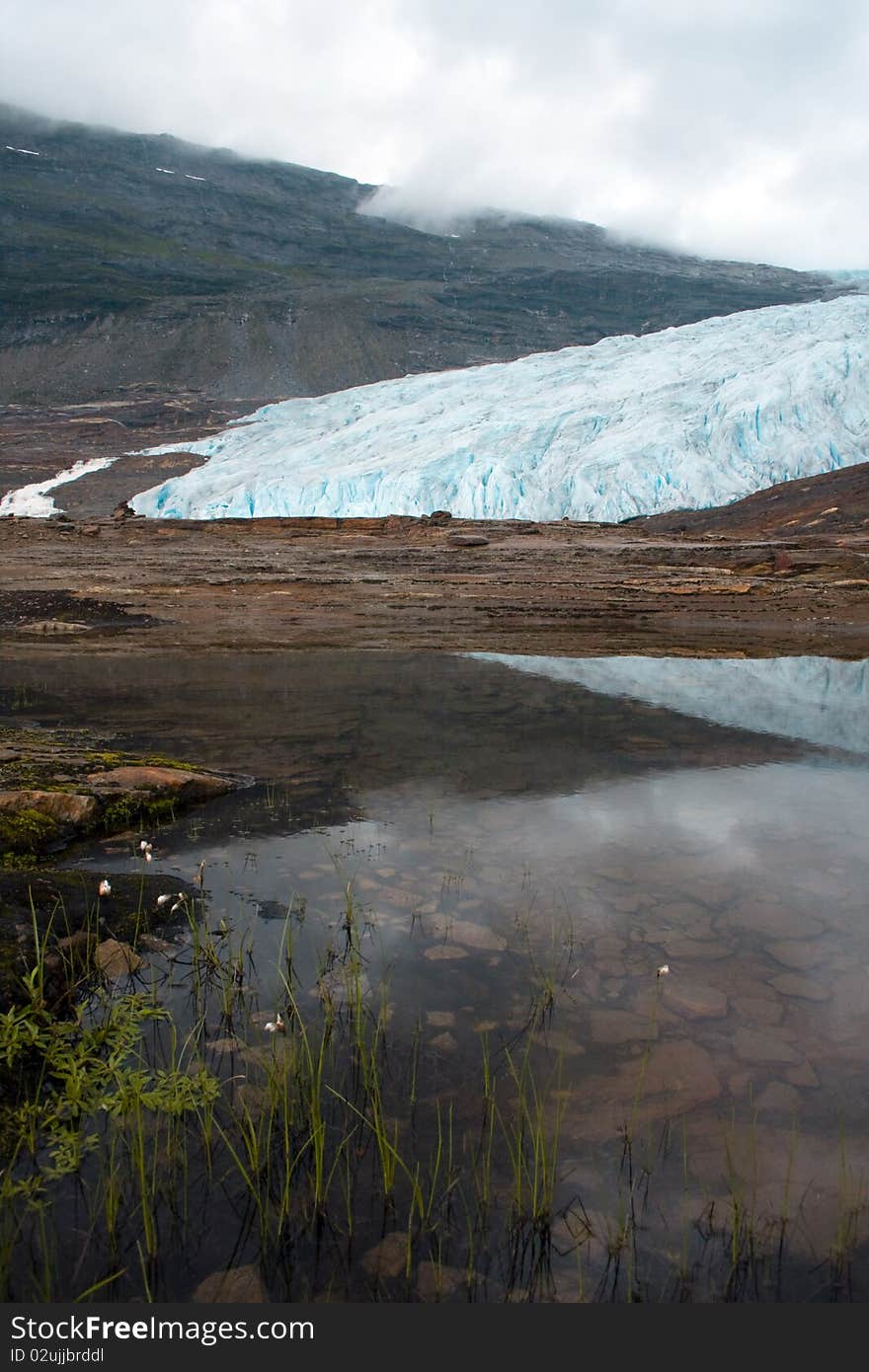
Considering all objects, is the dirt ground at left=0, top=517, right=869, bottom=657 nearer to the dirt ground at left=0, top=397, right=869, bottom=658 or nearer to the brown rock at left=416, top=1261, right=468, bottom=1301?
the dirt ground at left=0, top=397, right=869, bottom=658

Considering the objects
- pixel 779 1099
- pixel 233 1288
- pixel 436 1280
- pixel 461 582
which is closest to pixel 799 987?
pixel 779 1099

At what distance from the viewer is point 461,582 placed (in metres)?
25.0

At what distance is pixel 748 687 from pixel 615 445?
29.9 metres

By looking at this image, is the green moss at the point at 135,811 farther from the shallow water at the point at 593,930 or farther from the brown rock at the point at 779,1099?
the brown rock at the point at 779,1099

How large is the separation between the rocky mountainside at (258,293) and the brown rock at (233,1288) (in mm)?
121076

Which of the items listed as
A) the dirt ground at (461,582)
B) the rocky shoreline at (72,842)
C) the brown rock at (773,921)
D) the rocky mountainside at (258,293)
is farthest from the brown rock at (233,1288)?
the rocky mountainside at (258,293)

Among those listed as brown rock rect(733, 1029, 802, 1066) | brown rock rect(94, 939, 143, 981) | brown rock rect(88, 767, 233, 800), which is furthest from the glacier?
brown rock rect(94, 939, 143, 981)

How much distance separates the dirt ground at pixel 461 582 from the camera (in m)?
17.0

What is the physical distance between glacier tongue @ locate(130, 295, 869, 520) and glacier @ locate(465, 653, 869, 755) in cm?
2693

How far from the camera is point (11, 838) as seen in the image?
559 centimetres

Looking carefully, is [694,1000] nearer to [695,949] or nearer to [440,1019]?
[695,949]

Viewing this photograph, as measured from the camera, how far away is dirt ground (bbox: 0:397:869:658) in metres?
17.0

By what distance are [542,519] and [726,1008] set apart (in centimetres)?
3807

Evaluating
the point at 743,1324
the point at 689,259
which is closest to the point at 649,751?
the point at 743,1324
